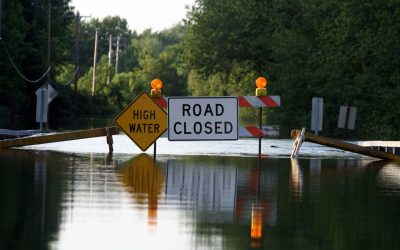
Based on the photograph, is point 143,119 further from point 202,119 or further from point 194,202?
point 194,202

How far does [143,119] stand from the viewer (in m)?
24.4

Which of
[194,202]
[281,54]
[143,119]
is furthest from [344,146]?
[281,54]

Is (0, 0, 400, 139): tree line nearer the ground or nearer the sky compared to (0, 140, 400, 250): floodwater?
nearer the sky

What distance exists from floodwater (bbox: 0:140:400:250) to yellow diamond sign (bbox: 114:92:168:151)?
561 millimetres

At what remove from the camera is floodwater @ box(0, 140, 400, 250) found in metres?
11.1

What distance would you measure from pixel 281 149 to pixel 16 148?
6.83m

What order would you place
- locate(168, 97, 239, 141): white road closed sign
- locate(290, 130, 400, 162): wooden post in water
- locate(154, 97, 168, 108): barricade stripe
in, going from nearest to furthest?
locate(168, 97, 239, 141): white road closed sign
locate(154, 97, 168, 108): barricade stripe
locate(290, 130, 400, 162): wooden post in water

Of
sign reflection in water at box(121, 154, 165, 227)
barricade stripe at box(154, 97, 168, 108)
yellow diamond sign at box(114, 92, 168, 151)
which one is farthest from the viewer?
barricade stripe at box(154, 97, 168, 108)

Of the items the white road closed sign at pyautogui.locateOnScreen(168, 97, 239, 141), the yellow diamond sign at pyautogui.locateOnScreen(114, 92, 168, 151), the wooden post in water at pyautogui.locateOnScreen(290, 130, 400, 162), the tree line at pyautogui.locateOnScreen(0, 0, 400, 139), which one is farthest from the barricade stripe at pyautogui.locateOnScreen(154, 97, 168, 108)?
the tree line at pyautogui.locateOnScreen(0, 0, 400, 139)

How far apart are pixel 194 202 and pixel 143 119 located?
9670 mm

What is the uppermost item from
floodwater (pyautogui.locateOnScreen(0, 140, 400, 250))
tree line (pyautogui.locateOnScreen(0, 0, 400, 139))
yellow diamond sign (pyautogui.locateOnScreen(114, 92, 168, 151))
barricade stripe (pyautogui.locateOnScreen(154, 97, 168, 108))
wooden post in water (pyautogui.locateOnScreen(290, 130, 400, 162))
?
tree line (pyautogui.locateOnScreen(0, 0, 400, 139))

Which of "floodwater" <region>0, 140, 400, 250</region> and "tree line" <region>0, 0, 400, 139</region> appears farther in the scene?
"tree line" <region>0, 0, 400, 139</region>

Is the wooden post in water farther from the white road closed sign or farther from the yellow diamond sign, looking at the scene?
the yellow diamond sign

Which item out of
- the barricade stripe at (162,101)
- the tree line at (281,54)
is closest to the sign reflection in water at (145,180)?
the barricade stripe at (162,101)
